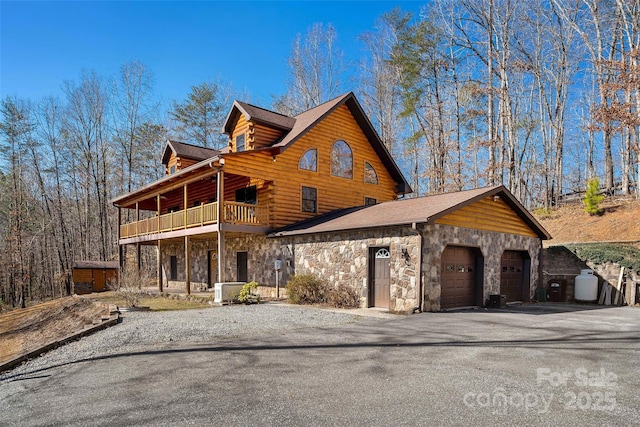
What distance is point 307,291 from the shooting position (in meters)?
14.4

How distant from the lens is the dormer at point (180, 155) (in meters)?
22.7

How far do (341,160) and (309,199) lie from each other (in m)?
2.82

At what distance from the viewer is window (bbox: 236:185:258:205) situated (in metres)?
18.9

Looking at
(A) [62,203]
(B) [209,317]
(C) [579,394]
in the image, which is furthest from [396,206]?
(A) [62,203]

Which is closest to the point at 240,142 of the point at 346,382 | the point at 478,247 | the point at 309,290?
the point at 309,290

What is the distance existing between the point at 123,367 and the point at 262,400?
2876mm

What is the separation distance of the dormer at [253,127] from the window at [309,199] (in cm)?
285

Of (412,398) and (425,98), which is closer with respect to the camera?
(412,398)

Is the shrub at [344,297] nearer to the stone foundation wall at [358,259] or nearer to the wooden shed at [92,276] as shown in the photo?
the stone foundation wall at [358,259]

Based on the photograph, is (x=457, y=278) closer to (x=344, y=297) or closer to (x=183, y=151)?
(x=344, y=297)

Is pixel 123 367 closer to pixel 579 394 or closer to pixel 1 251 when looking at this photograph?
pixel 579 394

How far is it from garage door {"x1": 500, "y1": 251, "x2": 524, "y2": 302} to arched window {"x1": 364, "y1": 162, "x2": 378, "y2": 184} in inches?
319

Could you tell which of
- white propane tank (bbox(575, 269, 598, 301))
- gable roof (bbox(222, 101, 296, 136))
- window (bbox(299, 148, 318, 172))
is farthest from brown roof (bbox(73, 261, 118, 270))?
white propane tank (bbox(575, 269, 598, 301))

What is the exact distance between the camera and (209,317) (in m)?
11.1
